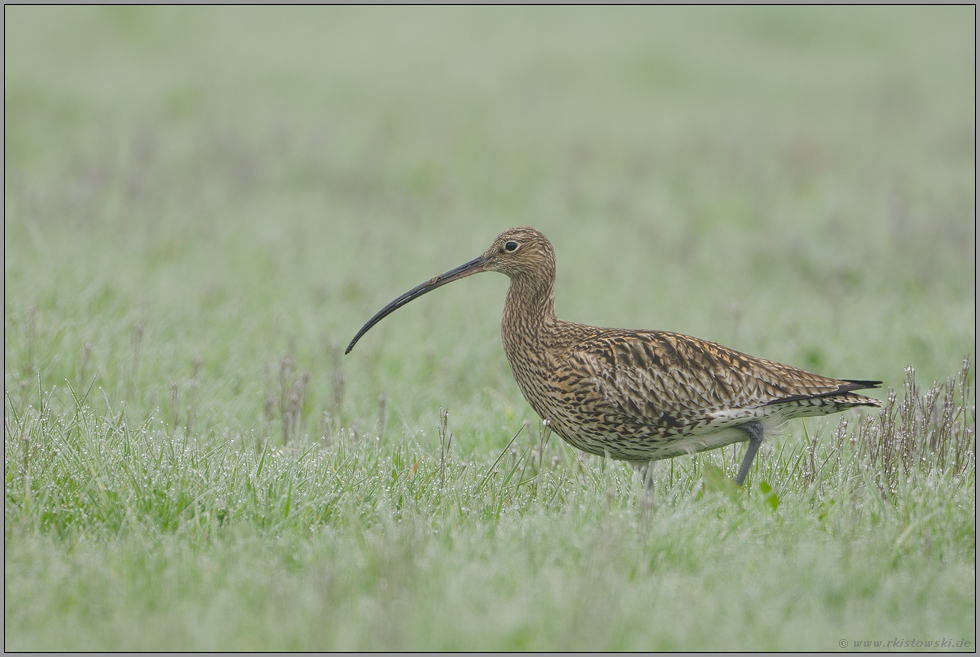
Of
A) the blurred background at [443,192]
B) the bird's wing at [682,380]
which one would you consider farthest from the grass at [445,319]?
the bird's wing at [682,380]

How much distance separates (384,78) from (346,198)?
4.19 m

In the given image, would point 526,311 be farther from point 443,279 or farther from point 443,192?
point 443,192

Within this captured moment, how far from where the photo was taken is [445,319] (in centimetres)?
774

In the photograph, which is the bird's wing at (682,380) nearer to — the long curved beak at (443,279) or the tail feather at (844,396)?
the tail feather at (844,396)

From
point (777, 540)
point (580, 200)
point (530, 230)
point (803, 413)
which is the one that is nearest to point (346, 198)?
point (580, 200)

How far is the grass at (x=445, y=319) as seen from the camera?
3430 millimetres

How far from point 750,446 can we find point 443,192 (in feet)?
23.2

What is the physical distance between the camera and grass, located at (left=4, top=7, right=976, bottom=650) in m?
3.43

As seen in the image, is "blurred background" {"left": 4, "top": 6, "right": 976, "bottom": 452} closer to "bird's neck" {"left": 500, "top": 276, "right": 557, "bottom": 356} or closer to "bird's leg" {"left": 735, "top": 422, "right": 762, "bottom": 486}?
"bird's neck" {"left": 500, "top": 276, "right": 557, "bottom": 356}

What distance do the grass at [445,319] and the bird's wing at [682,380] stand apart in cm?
28

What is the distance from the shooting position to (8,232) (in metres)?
8.27

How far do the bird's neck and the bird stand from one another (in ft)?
0.35

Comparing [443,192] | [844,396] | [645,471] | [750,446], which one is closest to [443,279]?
[645,471]

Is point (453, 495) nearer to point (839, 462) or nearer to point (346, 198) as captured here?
point (839, 462)
